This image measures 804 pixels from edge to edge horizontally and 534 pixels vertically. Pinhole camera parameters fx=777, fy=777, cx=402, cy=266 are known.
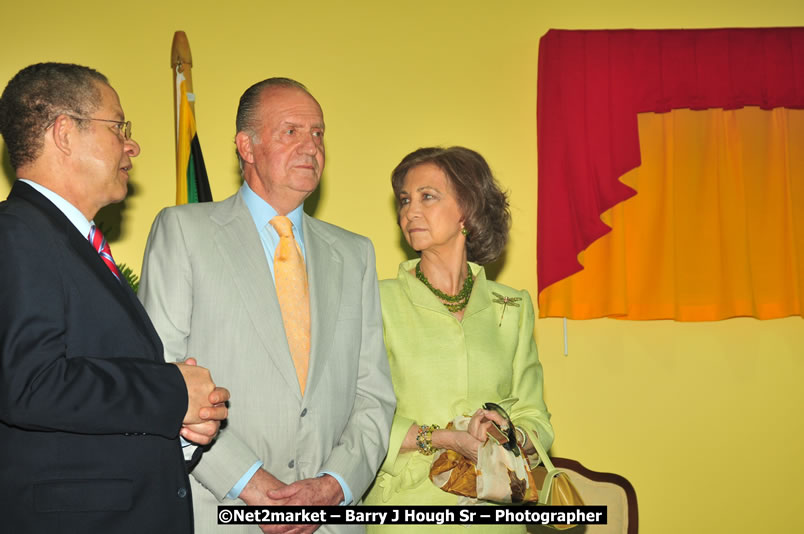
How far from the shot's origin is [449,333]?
2.91 m

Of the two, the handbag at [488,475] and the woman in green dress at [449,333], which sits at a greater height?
the woman in green dress at [449,333]

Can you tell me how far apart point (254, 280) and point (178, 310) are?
0.24 metres

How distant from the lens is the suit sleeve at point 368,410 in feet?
7.85

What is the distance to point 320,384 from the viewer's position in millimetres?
2398

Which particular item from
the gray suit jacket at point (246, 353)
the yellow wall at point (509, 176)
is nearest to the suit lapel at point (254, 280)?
the gray suit jacket at point (246, 353)

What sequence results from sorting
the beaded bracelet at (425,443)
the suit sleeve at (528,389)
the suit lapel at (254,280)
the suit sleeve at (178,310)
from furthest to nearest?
1. the suit sleeve at (528,389)
2. the beaded bracelet at (425,443)
3. the suit lapel at (254,280)
4. the suit sleeve at (178,310)

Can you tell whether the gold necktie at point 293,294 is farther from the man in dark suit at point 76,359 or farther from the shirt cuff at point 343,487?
the man in dark suit at point 76,359

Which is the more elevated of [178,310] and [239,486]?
[178,310]

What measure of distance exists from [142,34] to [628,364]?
133 inches

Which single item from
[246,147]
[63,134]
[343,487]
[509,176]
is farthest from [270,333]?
[509,176]

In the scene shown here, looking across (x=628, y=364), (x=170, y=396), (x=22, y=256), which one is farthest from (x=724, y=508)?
(x=22, y=256)

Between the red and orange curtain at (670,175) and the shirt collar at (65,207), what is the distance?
2982 millimetres

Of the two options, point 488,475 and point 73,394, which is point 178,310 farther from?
point 488,475

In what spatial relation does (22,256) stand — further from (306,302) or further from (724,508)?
(724,508)
